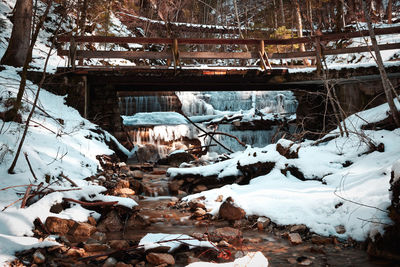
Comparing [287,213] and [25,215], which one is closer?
[25,215]

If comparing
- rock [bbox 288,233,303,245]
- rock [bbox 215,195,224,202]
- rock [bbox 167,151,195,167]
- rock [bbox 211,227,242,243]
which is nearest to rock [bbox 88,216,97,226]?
rock [bbox 211,227,242,243]

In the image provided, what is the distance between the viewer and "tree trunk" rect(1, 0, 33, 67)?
10492 millimetres

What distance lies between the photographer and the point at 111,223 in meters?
4.99

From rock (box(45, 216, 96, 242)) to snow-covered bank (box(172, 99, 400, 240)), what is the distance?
2.30 meters

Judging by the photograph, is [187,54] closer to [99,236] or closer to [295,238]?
[99,236]

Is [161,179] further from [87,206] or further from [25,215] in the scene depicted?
[25,215]

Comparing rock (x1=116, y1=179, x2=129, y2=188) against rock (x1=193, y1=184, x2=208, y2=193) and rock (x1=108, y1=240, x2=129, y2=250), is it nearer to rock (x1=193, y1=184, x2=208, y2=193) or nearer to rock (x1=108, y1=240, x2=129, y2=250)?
rock (x1=193, y1=184, x2=208, y2=193)

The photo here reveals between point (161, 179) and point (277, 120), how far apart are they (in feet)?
26.1

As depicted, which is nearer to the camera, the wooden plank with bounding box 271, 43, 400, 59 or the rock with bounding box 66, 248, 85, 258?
the rock with bounding box 66, 248, 85, 258

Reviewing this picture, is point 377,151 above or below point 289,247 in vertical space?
above

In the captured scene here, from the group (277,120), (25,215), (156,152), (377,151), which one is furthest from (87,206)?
(277,120)

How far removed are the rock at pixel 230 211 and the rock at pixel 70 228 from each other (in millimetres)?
2279

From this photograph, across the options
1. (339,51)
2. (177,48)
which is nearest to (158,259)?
(177,48)

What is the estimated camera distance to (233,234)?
4.63 m
